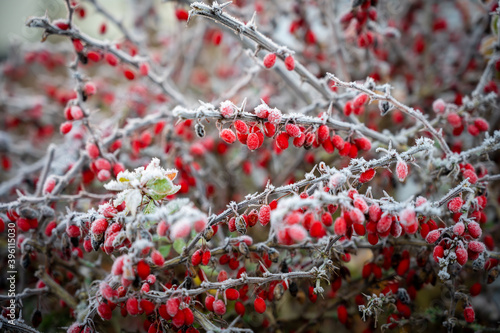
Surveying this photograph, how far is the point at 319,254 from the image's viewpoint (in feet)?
4.73

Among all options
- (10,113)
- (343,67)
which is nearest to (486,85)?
(343,67)

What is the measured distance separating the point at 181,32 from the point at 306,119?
85.0 inches

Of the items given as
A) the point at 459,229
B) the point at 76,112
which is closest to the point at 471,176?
the point at 459,229

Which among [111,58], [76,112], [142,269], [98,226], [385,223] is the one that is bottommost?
[142,269]

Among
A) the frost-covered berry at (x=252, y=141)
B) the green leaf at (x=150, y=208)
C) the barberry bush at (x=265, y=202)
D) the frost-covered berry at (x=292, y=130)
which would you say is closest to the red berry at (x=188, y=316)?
the barberry bush at (x=265, y=202)

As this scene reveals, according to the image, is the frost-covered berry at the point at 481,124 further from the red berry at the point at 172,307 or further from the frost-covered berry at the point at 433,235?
the red berry at the point at 172,307

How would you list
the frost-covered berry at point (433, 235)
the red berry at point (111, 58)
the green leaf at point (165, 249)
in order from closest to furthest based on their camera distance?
1. the frost-covered berry at point (433, 235)
2. the green leaf at point (165, 249)
3. the red berry at point (111, 58)

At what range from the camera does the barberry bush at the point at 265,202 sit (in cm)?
125

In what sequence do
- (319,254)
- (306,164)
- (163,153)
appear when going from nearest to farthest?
(319,254) < (163,153) < (306,164)

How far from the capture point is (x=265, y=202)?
4.34 feet

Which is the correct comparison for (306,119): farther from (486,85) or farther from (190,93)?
(190,93)

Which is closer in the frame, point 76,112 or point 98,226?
point 98,226

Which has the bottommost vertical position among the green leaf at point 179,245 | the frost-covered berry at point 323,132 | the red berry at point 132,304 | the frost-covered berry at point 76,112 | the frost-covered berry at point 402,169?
the red berry at point 132,304

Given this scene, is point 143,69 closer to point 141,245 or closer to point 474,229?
point 141,245
